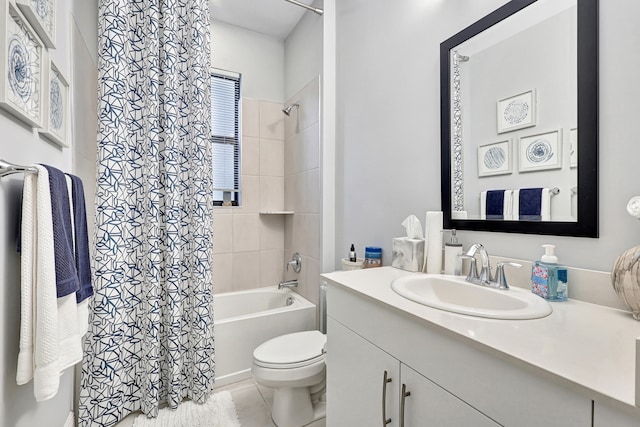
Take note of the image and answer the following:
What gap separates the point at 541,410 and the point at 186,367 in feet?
6.01

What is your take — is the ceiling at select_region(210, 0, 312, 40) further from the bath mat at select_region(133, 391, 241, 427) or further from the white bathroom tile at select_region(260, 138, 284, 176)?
the bath mat at select_region(133, 391, 241, 427)

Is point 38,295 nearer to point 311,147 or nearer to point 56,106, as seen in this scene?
point 56,106

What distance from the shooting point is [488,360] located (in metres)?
0.62

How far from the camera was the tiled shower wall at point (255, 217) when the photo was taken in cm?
250

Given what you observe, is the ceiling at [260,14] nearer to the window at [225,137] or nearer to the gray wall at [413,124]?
the window at [225,137]

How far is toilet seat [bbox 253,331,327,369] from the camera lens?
1.47 metres

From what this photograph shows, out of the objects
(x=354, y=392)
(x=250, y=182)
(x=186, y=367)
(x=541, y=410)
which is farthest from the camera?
(x=250, y=182)

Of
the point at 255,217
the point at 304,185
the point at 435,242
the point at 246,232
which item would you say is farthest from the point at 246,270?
the point at 435,242

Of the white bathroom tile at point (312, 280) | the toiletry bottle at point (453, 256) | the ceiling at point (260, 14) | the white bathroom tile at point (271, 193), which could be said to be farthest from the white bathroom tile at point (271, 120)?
the toiletry bottle at point (453, 256)

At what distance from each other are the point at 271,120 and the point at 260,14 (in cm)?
82

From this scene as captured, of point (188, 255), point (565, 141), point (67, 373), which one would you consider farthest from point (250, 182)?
point (565, 141)

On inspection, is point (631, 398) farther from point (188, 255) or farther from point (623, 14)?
point (188, 255)

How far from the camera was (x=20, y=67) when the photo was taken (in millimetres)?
806

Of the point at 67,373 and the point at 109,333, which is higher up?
the point at 109,333
